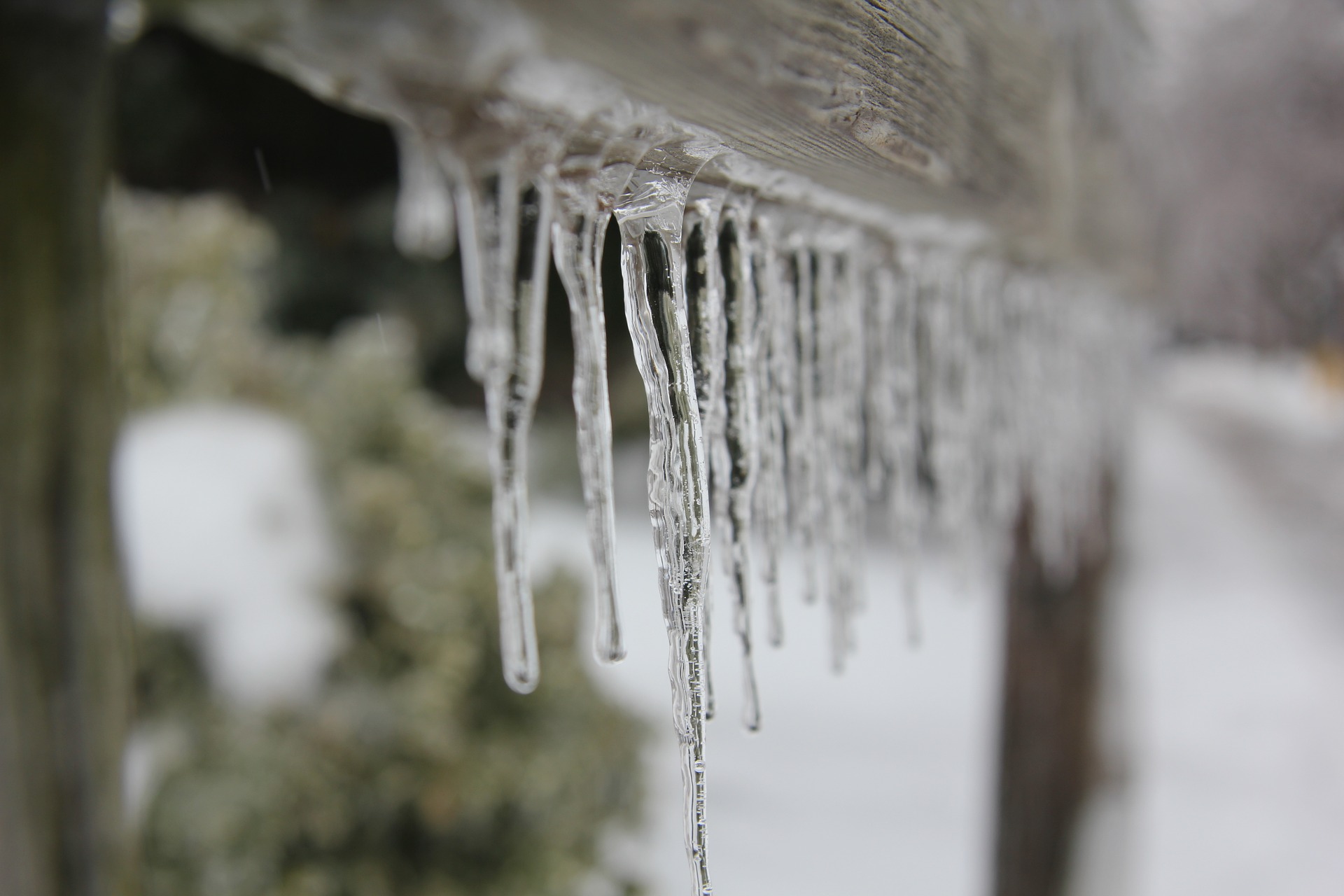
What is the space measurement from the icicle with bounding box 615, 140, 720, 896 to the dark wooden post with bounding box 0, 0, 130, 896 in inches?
9.3

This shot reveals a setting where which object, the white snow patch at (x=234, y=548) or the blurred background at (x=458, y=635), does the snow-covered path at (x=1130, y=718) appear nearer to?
the blurred background at (x=458, y=635)

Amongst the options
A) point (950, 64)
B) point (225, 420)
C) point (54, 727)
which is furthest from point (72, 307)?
point (225, 420)

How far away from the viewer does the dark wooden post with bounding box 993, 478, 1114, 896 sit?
1847mm

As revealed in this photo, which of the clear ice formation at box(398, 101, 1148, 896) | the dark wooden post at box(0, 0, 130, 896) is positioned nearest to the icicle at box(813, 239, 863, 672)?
the clear ice formation at box(398, 101, 1148, 896)

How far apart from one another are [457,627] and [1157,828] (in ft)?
6.45

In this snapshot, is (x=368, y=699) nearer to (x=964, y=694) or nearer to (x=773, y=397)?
(x=773, y=397)

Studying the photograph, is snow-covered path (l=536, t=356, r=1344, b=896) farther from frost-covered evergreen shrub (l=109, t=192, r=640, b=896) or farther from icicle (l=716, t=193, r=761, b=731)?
icicle (l=716, t=193, r=761, b=731)

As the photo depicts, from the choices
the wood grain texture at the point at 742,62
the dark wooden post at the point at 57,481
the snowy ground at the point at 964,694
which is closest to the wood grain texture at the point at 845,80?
the wood grain texture at the point at 742,62

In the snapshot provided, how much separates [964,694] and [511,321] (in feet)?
12.9

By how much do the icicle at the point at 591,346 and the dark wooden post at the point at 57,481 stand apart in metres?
0.22

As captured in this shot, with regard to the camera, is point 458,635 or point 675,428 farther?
point 458,635

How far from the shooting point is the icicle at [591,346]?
27cm

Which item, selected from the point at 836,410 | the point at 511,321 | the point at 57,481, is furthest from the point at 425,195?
the point at 836,410

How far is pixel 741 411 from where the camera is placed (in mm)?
402
